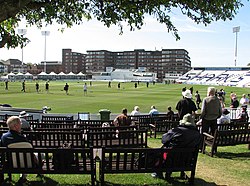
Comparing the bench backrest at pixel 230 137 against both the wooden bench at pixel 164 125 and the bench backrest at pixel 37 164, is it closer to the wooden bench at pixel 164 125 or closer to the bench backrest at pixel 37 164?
the wooden bench at pixel 164 125

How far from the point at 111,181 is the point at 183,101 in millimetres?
3121

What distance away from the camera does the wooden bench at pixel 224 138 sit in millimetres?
7750

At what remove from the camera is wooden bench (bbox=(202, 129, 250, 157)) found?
25.4 feet

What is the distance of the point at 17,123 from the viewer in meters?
5.19

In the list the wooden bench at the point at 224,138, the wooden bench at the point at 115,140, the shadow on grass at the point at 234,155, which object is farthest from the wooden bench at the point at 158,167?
the shadow on grass at the point at 234,155

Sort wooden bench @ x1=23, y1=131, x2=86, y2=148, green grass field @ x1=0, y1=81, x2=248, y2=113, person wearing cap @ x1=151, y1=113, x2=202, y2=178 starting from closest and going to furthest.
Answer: person wearing cap @ x1=151, y1=113, x2=202, y2=178 < wooden bench @ x1=23, y1=131, x2=86, y2=148 < green grass field @ x1=0, y1=81, x2=248, y2=113

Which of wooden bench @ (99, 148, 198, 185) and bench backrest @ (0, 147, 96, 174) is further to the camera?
wooden bench @ (99, 148, 198, 185)

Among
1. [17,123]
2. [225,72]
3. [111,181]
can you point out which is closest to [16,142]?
[17,123]

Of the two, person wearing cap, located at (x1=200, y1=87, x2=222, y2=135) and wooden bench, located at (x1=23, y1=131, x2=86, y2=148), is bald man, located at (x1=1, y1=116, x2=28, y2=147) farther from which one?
person wearing cap, located at (x1=200, y1=87, x2=222, y2=135)

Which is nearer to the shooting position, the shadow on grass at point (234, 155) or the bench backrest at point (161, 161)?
the bench backrest at point (161, 161)

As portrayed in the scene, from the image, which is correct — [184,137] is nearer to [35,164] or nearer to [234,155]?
[35,164]

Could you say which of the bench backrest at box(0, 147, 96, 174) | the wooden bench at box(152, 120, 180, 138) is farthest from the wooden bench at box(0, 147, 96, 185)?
the wooden bench at box(152, 120, 180, 138)

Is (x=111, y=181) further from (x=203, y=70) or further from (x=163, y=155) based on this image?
(x=203, y=70)

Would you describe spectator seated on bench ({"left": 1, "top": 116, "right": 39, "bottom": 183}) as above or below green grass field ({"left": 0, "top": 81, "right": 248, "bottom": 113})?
above
